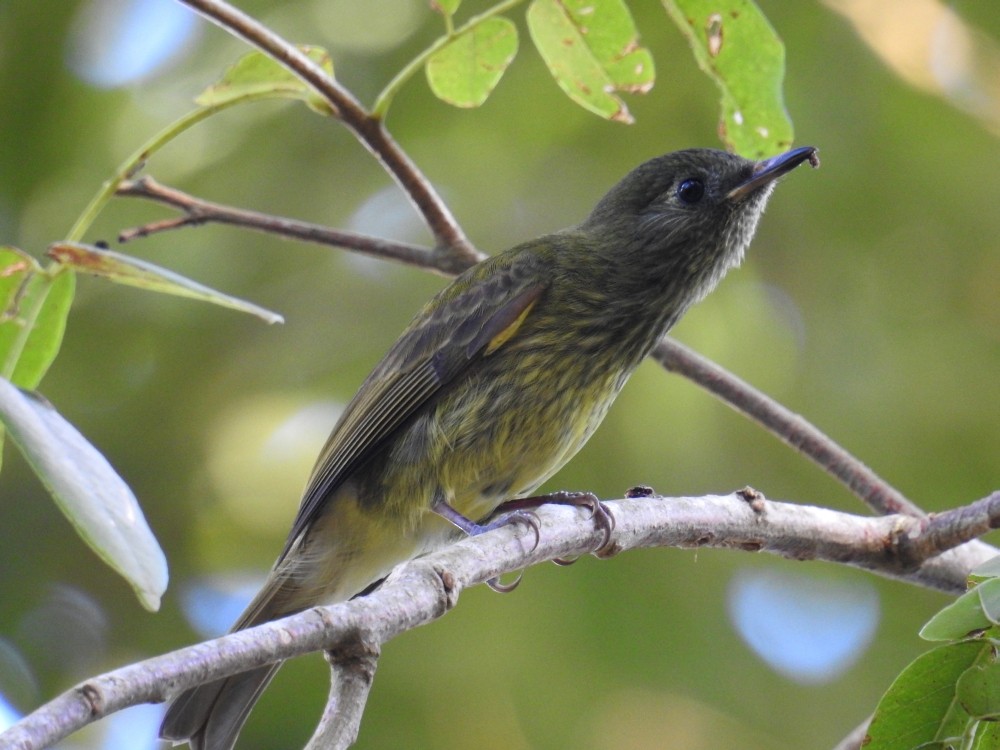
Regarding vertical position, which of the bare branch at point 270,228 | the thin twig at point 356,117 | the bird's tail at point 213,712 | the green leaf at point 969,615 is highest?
the thin twig at point 356,117

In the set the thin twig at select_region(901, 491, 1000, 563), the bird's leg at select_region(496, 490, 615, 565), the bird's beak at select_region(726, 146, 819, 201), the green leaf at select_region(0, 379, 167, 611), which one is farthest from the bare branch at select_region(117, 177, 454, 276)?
the green leaf at select_region(0, 379, 167, 611)

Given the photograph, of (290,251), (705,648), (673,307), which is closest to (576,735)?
(705,648)

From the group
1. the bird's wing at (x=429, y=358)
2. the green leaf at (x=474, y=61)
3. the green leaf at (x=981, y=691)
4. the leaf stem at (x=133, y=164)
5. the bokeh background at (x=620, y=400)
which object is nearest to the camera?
the green leaf at (x=981, y=691)

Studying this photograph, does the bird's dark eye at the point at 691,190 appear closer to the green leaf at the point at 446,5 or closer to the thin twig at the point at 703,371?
the thin twig at the point at 703,371

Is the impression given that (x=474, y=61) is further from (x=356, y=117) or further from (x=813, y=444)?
(x=813, y=444)

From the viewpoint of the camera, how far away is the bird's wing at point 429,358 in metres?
3.45

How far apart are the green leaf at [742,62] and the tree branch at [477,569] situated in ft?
2.87

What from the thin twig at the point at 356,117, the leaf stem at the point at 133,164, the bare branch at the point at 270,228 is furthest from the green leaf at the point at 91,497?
the bare branch at the point at 270,228

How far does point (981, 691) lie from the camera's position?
1.69m

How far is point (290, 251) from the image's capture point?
17.3ft

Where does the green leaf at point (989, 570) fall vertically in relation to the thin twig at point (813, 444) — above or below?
below

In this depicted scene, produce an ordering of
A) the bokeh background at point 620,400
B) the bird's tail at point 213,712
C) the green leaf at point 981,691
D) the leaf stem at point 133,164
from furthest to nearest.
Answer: the bokeh background at point 620,400 < the bird's tail at point 213,712 < the leaf stem at point 133,164 < the green leaf at point 981,691

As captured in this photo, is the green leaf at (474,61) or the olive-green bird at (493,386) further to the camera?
the olive-green bird at (493,386)

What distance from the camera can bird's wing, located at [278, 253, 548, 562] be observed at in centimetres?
345
